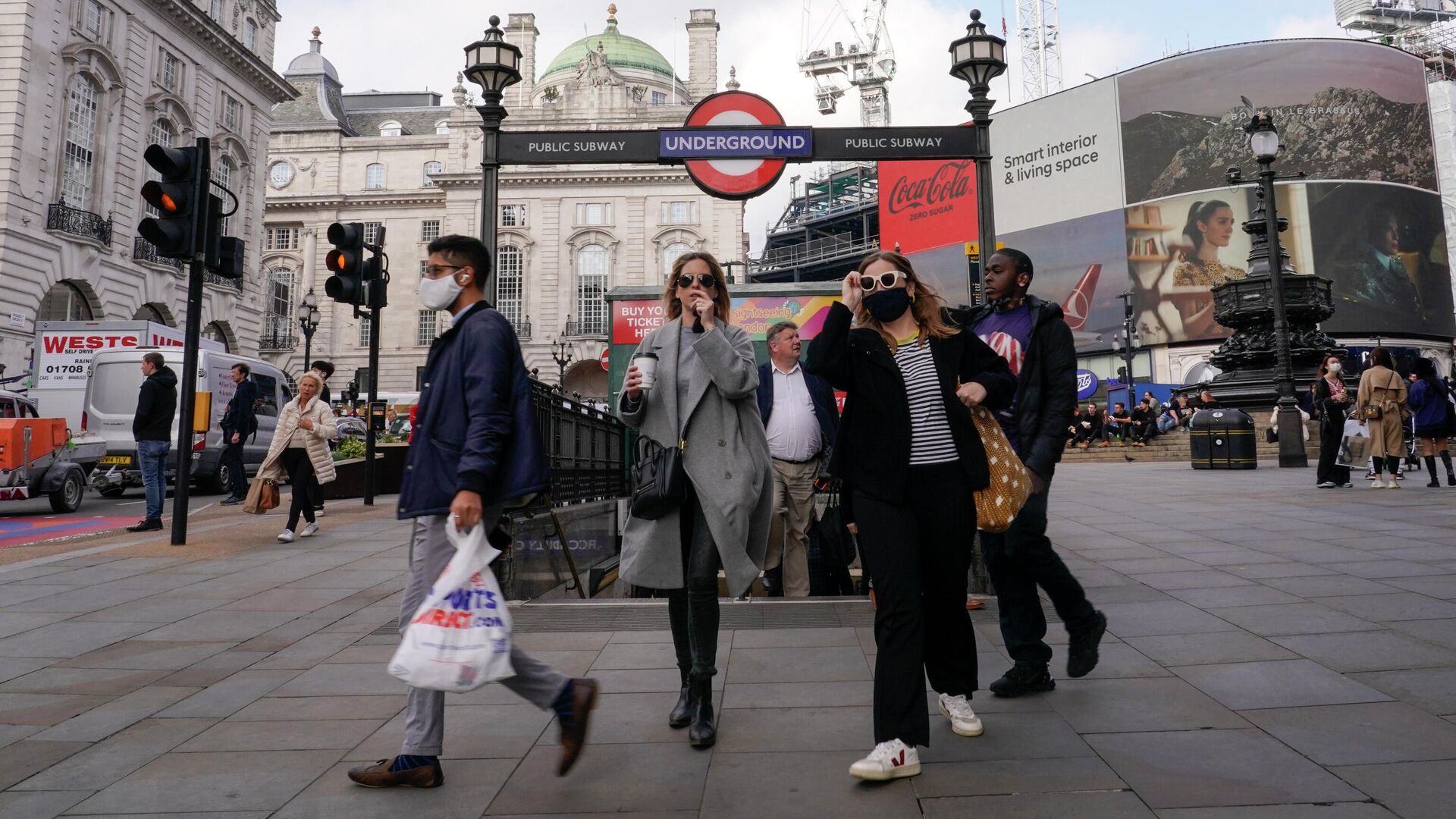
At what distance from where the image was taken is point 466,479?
2762 mm

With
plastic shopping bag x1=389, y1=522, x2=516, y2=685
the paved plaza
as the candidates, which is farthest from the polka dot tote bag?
plastic shopping bag x1=389, y1=522, x2=516, y2=685

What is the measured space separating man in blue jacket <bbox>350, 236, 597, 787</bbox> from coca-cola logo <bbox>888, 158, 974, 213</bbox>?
55.9 metres

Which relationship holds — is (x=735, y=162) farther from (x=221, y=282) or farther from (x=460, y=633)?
(x=221, y=282)

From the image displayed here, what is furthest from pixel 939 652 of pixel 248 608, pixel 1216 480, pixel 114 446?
pixel 114 446

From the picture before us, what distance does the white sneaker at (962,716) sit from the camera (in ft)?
10.3

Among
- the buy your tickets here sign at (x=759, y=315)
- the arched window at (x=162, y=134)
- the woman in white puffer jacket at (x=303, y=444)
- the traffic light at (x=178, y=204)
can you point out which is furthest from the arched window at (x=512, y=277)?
the traffic light at (x=178, y=204)

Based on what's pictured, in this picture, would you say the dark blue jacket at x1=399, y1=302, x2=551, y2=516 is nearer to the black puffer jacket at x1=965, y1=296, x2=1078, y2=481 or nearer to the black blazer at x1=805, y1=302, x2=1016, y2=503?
the black blazer at x1=805, y1=302, x2=1016, y2=503

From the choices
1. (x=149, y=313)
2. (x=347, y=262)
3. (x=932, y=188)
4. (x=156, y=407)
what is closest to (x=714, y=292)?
(x=347, y=262)

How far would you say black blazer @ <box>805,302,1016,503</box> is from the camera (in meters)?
3.00

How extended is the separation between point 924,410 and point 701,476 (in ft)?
2.80

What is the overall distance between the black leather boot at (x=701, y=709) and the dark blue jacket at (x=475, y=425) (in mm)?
942

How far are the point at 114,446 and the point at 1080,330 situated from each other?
49.9 meters

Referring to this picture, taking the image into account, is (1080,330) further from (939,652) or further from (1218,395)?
(939,652)

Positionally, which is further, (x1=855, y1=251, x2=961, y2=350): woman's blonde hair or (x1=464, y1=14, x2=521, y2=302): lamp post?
(x1=464, y1=14, x2=521, y2=302): lamp post
